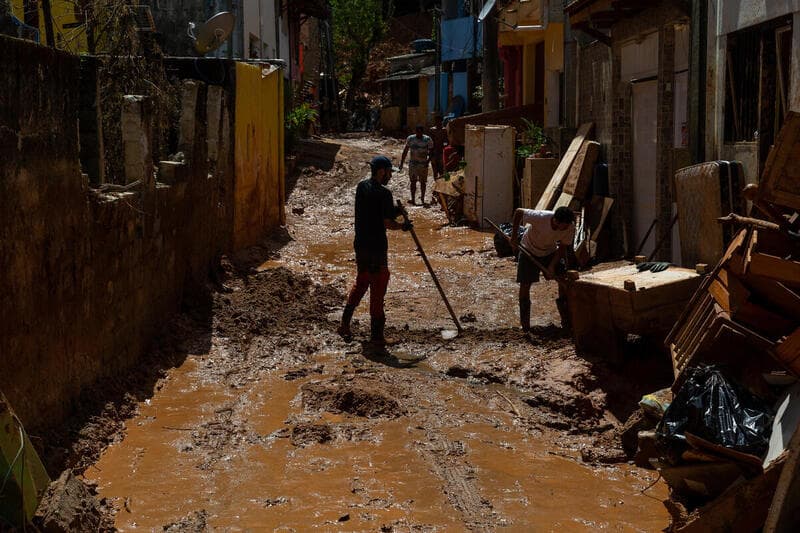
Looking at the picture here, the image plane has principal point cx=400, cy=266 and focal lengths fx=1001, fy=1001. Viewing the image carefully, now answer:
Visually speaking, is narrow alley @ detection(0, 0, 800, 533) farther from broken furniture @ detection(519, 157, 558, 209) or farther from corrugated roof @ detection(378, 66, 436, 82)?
corrugated roof @ detection(378, 66, 436, 82)

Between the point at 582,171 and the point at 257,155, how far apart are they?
5.09 meters

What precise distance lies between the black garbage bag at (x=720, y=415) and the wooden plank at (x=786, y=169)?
1115 mm

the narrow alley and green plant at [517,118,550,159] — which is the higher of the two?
green plant at [517,118,550,159]

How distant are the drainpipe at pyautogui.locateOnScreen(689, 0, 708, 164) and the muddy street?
2339 millimetres

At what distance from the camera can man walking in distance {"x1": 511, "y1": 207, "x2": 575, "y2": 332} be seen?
9750 millimetres

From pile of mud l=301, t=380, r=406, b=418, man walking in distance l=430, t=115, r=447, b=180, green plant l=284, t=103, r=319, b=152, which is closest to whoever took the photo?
pile of mud l=301, t=380, r=406, b=418

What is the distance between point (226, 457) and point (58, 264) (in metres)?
1.63

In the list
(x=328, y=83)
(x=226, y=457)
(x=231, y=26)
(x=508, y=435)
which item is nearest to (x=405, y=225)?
Result: (x=508, y=435)

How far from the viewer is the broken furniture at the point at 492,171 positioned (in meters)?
17.7

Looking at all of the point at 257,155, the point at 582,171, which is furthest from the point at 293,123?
the point at 582,171

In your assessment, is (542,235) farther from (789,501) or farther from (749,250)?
(789,501)

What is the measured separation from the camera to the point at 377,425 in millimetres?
7152

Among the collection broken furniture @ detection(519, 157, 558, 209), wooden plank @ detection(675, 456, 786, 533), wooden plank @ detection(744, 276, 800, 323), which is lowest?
wooden plank @ detection(675, 456, 786, 533)

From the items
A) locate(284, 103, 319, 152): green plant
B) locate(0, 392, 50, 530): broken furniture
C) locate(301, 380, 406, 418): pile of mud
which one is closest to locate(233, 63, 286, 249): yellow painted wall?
locate(284, 103, 319, 152): green plant
